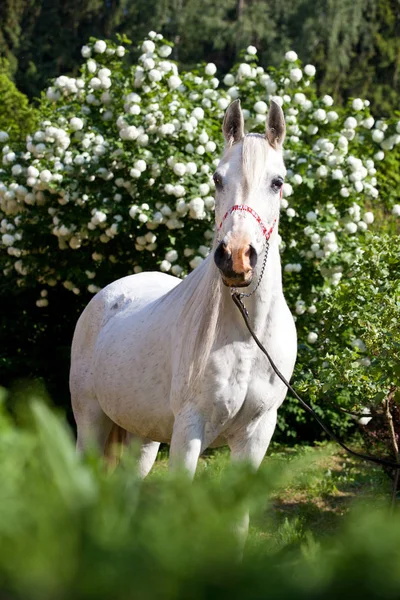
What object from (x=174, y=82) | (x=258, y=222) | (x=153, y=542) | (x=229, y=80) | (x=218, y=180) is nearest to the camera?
(x=153, y=542)

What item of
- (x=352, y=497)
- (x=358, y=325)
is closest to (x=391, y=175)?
(x=352, y=497)

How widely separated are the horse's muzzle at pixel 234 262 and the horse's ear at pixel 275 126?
2.14 feet

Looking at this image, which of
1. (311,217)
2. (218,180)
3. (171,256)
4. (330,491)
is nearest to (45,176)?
(171,256)

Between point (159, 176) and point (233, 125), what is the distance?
3681 mm

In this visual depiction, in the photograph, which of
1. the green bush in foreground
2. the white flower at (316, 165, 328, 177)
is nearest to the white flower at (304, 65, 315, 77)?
the white flower at (316, 165, 328, 177)

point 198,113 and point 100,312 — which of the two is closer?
point 100,312

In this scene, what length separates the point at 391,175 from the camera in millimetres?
8234

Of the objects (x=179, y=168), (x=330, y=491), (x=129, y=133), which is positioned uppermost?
(x=129, y=133)

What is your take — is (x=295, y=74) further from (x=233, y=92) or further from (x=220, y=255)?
(x=220, y=255)

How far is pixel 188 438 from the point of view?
3.14 metres

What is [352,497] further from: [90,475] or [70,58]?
[70,58]

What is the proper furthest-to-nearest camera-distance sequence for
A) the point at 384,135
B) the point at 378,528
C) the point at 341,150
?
the point at 384,135
the point at 341,150
the point at 378,528

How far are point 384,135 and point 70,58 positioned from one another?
29.7 m

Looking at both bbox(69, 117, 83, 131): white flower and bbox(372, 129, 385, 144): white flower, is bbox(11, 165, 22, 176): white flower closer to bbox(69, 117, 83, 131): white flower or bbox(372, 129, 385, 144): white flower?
bbox(69, 117, 83, 131): white flower
